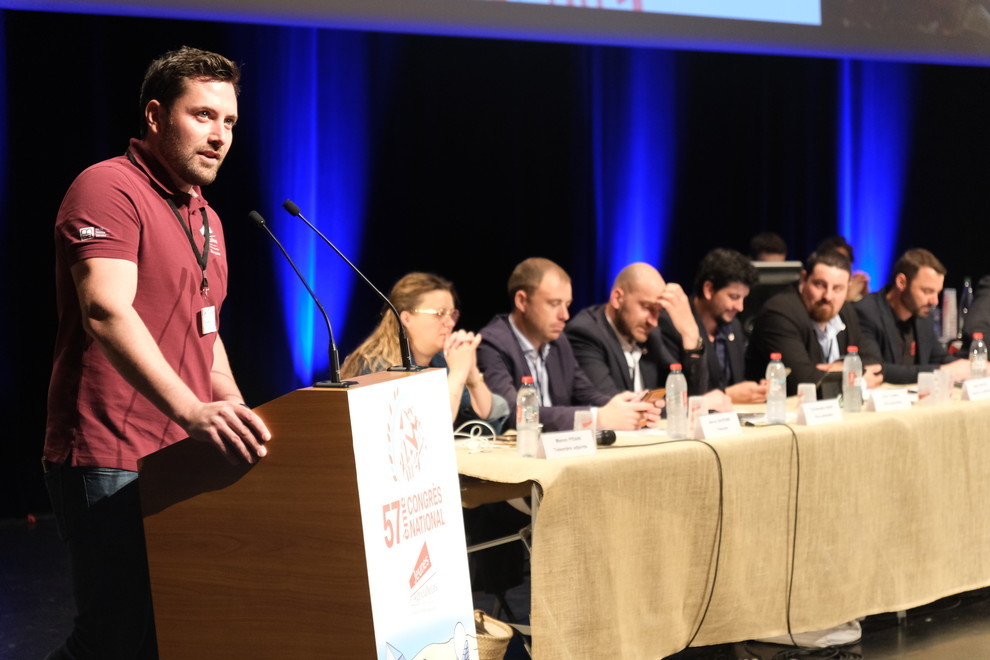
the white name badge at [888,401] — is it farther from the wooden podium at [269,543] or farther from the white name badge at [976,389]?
the wooden podium at [269,543]

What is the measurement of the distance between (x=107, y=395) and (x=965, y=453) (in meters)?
2.64

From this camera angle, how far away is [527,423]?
2.81 m

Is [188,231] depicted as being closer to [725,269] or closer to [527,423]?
[527,423]

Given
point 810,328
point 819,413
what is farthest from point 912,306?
point 819,413

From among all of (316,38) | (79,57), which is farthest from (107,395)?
(316,38)

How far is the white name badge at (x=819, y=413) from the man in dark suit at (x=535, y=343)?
25.5 inches

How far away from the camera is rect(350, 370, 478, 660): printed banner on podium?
1556 mm

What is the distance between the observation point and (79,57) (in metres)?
4.70

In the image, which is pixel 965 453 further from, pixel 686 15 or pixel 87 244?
pixel 87 244

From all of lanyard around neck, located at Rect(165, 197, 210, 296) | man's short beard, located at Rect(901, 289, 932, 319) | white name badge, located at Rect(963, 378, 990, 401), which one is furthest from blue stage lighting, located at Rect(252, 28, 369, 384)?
lanyard around neck, located at Rect(165, 197, 210, 296)

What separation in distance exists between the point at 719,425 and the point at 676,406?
0.52ft

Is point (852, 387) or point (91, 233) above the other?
point (91, 233)

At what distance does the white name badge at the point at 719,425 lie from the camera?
290 centimetres

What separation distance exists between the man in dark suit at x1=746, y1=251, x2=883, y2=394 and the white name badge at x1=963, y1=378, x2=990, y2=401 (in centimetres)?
58
